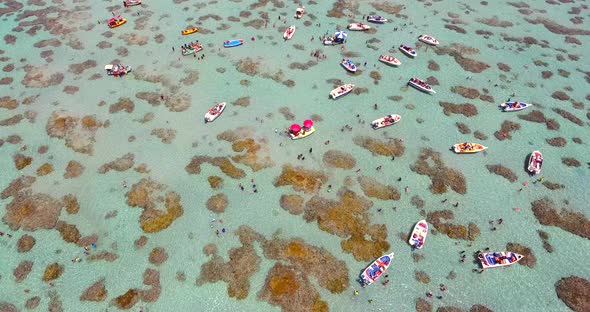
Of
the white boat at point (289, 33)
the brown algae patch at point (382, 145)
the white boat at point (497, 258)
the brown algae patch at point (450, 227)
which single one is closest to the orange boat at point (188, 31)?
the white boat at point (289, 33)

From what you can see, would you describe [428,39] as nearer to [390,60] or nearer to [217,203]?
[390,60]

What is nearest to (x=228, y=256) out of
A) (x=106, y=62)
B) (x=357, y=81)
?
(x=357, y=81)

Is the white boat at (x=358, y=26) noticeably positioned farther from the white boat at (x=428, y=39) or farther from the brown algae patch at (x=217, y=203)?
the brown algae patch at (x=217, y=203)

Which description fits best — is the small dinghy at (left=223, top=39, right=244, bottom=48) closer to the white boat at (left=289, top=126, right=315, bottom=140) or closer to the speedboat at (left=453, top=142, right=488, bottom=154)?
the white boat at (left=289, top=126, right=315, bottom=140)

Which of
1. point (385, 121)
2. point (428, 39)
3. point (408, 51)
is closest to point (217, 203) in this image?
point (385, 121)

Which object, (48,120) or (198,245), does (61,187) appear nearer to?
(48,120)

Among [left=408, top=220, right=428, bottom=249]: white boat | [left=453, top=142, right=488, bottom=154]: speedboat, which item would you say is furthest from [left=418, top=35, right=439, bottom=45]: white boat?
[left=408, top=220, right=428, bottom=249]: white boat
